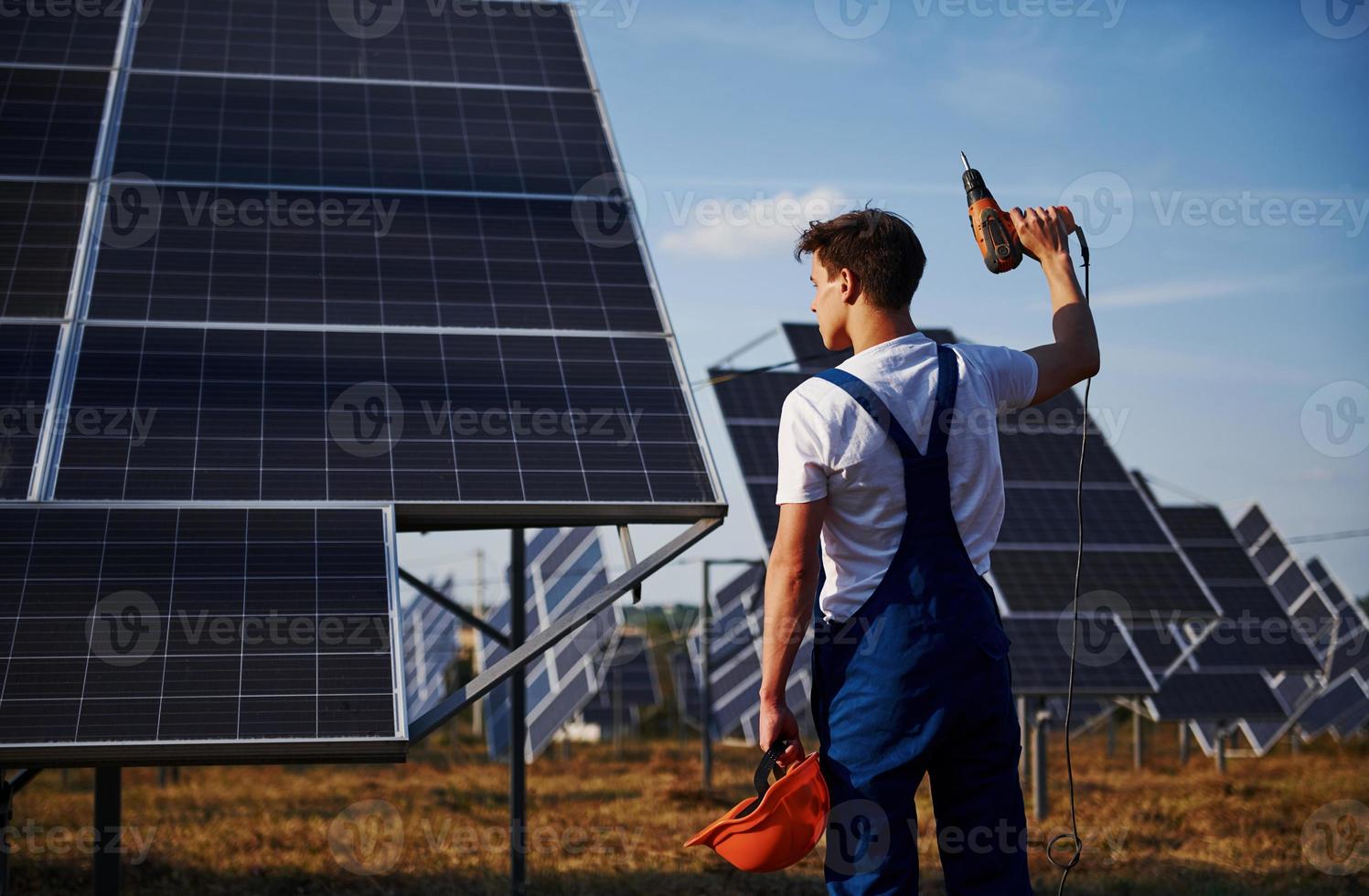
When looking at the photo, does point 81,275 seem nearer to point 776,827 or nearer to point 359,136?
point 359,136

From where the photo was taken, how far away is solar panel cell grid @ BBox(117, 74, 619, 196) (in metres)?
8.04

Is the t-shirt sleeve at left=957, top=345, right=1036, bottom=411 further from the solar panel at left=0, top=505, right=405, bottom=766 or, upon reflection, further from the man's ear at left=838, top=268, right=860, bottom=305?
the solar panel at left=0, top=505, right=405, bottom=766

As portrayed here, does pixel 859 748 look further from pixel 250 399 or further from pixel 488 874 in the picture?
pixel 488 874

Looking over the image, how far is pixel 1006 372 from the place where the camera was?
351cm

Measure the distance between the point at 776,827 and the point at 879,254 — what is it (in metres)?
1.49

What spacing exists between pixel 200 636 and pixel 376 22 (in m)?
5.90

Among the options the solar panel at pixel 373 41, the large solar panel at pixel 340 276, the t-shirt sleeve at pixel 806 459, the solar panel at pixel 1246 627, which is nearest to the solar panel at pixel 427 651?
the solar panel at pixel 1246 627

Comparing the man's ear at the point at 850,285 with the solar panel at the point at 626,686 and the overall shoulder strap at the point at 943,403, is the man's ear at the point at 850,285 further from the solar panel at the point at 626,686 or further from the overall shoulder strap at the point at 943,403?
the solar panel at the point at 626,686

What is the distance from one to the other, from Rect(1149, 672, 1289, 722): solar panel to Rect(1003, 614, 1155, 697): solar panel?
2444mm

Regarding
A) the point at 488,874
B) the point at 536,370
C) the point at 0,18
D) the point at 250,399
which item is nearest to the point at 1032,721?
the point at 488,874

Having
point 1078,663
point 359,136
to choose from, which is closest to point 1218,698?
point 1078,663

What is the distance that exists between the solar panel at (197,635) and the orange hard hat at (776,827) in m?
2.41

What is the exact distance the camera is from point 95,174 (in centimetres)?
773

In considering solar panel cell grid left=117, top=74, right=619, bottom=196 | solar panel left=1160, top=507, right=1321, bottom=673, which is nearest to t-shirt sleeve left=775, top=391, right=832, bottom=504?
solar panel cell grid left=117, top=74, right=619, bottom=196
